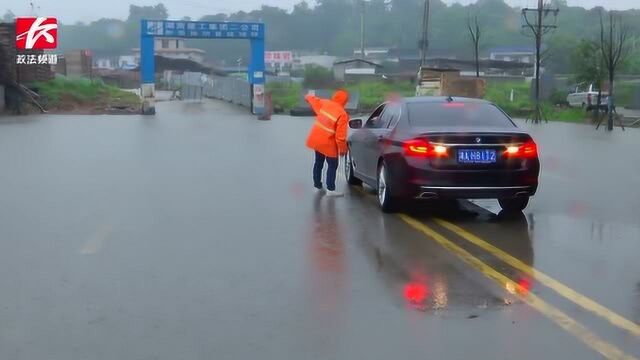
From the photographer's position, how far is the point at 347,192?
12211 millimetres

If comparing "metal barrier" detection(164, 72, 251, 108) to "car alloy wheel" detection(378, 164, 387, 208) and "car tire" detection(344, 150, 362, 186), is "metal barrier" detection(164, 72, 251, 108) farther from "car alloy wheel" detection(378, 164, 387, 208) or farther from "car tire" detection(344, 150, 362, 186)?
"car alloy wheel" detection(378, 164, 387, 208)

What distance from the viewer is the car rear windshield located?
989 cm

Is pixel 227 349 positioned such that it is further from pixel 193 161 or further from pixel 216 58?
pixel 216 58

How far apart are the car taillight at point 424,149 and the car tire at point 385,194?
0.58 metres

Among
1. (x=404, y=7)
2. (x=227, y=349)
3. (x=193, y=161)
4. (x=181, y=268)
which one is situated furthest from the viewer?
(x=404, y=7)

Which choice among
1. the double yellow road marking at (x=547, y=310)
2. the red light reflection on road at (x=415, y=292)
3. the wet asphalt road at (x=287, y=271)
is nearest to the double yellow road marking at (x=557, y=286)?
the wet asphalt road at (x=287, y=271)

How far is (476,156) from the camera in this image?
30.4 ft

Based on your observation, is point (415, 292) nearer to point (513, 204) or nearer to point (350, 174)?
point (513, 204)

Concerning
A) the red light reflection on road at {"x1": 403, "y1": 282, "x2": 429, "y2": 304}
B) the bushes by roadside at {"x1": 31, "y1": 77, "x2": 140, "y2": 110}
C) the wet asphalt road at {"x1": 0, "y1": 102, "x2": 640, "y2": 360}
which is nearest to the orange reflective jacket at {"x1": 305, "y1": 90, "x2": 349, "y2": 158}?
the wet asphalt road at {"x1": 0, "y1": 102, "x2": 640, "y2": 360}

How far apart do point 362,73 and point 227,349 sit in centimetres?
6341

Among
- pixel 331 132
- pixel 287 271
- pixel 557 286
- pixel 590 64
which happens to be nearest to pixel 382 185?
pixel 331 132

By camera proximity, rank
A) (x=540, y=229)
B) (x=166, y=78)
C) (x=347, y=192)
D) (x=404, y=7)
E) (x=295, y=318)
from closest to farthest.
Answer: (x=295, y=318)
(x=540, y=229)
(x=347, y=192)
(x=166, y=78)
(x=404, y=7)

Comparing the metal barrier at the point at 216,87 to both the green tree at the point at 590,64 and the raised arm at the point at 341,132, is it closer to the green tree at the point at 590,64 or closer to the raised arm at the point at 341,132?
the green tree at the point at 590,64

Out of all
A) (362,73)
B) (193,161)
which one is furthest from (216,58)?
(193,161)
